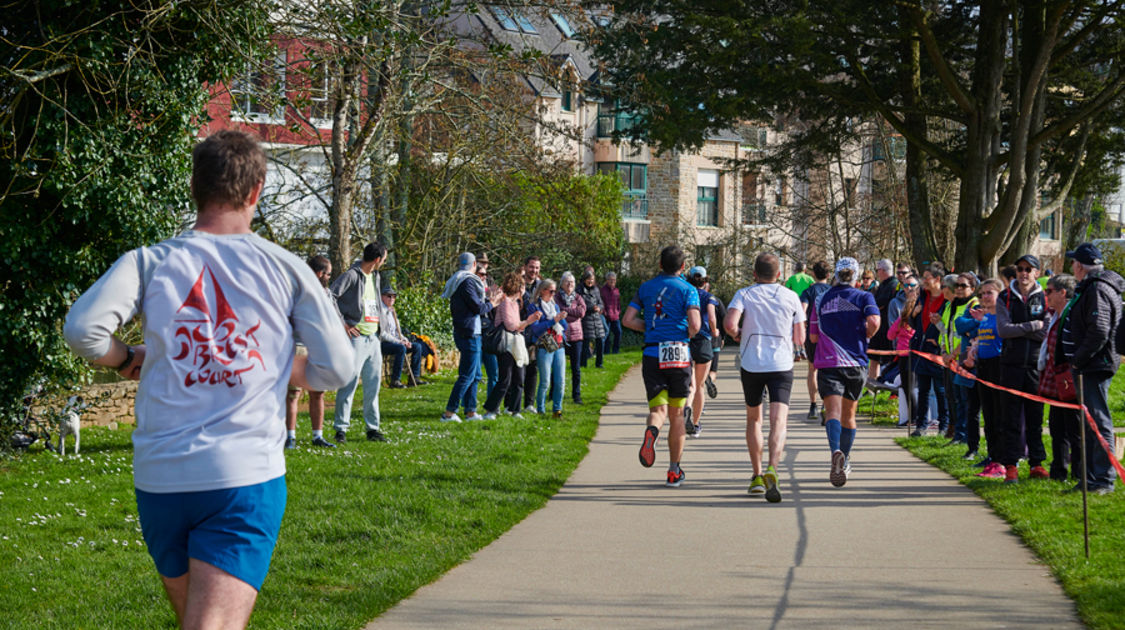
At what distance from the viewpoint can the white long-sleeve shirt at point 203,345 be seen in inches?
129

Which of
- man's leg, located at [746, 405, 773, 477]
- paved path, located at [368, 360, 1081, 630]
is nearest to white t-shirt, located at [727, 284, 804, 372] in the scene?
man's leg, located at [746, 405, 773, 477]

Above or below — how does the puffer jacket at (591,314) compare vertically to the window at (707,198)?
below

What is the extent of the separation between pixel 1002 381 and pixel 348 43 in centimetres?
795

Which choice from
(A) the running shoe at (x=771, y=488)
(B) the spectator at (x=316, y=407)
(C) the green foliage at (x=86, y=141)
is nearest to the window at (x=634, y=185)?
(B) the spectator at (x=316, y=407)

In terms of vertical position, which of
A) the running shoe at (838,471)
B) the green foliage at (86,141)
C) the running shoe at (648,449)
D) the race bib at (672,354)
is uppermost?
the green foliage at (86,141)

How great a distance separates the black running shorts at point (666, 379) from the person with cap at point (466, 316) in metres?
3.97

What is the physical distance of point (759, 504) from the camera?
945 cm

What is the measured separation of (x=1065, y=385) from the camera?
9.59 metres

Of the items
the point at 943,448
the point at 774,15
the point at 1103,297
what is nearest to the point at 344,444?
the point at 943,448

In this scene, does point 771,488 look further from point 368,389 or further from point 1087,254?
point 368,389

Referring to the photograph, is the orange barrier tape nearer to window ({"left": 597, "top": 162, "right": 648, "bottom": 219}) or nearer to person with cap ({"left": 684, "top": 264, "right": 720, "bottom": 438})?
person with cap ({"left": 684, "top": 264, "right": 720, "bottom": 438})

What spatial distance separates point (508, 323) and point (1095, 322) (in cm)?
737

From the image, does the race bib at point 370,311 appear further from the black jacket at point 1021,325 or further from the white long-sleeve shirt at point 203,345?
the white long-sleeve shirt at point 203,345

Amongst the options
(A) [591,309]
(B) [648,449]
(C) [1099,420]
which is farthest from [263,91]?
(A) [591,309]
